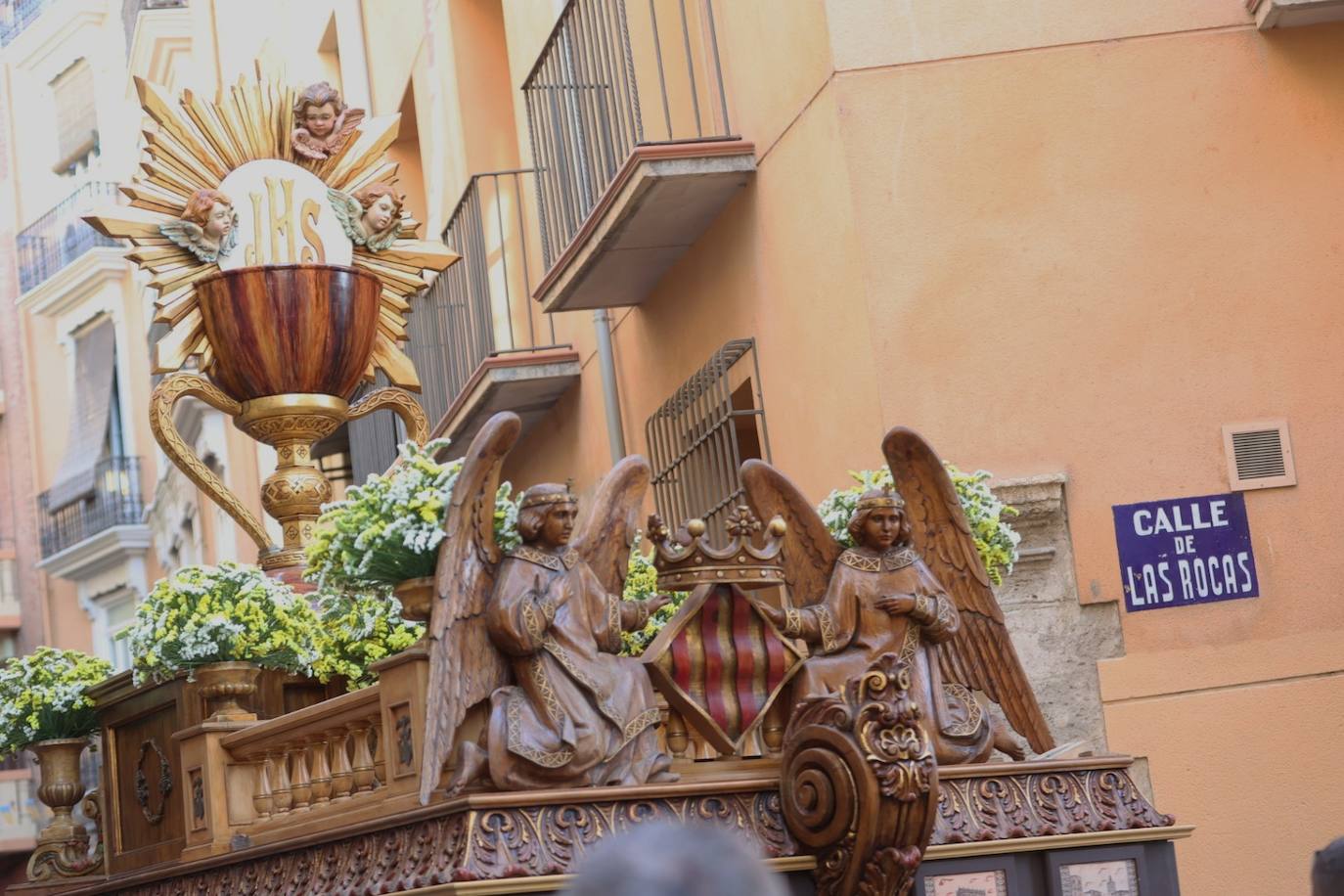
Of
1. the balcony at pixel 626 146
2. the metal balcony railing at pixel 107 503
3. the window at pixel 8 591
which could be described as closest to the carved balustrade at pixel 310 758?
the balcony at pixel 626 146

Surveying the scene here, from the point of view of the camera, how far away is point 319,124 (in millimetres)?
7762

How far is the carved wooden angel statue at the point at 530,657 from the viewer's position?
483 cm

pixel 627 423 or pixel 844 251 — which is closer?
pixel 844 251

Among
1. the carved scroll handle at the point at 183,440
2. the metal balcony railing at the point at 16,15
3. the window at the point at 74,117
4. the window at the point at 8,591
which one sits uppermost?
the metal balcony railing at the point at 16,15

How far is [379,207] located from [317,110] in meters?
0.41

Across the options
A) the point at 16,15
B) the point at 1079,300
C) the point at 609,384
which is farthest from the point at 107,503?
the point at 1079,300

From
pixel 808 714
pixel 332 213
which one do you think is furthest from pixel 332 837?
pixel 332 213

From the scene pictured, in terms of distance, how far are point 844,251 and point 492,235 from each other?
511 cm

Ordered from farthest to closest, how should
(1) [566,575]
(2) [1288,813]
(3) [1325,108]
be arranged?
(3) [1325,108], (2) [1288,813], (1) [566,575]

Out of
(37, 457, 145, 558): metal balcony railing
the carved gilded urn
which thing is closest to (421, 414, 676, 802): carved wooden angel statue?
the carved gilded urn

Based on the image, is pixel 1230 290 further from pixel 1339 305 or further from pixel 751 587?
pixel 751 587

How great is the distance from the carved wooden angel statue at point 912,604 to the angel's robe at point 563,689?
1.55 feet

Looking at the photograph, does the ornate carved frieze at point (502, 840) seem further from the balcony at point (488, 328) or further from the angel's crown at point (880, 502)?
the balcony at point (488, 328)

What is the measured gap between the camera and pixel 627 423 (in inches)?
422
